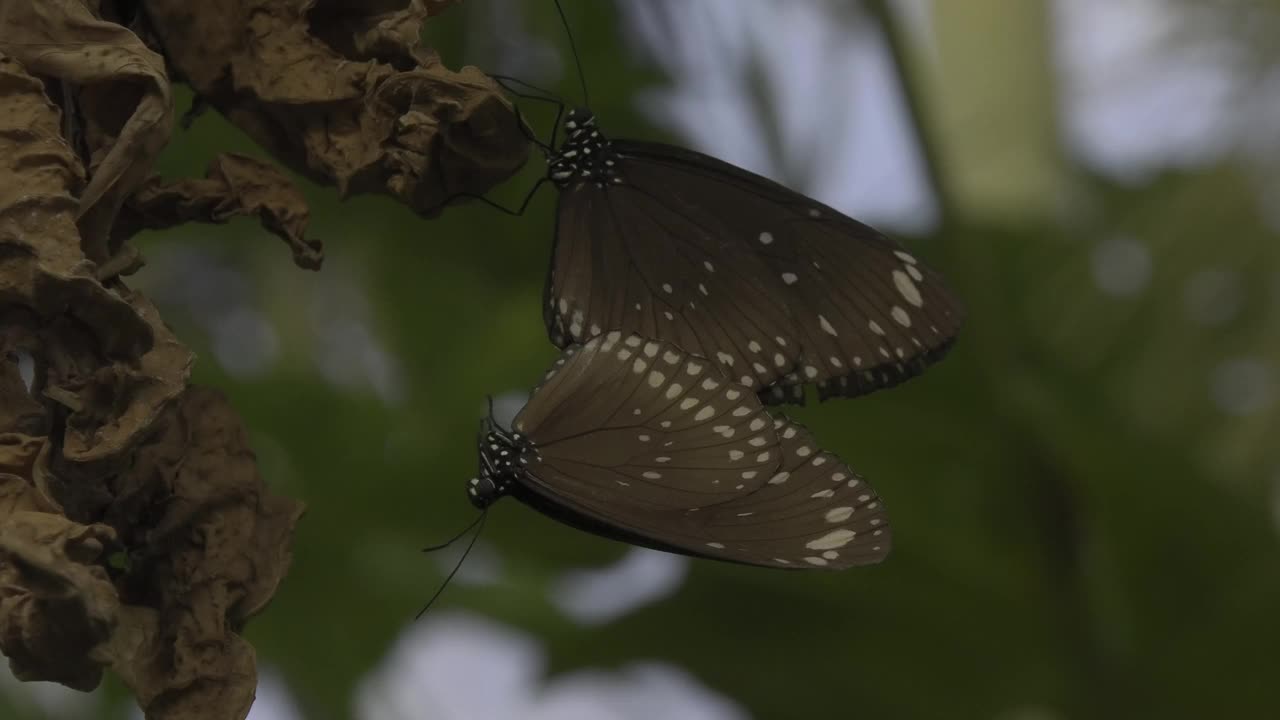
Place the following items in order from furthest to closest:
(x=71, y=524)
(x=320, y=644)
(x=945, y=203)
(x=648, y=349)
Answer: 1. (x=320, y=644)
2. (x=945, y=203)
3. (x=648, y=349)
4. (x=71, y=524)

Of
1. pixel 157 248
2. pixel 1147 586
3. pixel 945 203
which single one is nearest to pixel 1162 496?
pixel 1147 586

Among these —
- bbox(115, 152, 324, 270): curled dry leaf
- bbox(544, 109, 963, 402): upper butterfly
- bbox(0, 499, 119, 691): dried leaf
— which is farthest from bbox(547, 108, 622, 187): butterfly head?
bbox(0, 499, 119, 691): dried leaf

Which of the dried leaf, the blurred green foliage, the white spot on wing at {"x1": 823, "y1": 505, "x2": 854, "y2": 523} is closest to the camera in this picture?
the dried leaf

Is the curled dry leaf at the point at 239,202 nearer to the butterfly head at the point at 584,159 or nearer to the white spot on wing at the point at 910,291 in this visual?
the butterfly head at the point at 584,159

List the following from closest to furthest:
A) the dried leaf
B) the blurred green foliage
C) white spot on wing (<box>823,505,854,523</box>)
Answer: the dried leaf, white spot on wing (<box>823,505,854,523</box>), the blurred green foliage

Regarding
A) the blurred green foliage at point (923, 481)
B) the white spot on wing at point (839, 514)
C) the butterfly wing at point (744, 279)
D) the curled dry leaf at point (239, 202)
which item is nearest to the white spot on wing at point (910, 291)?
the butterfly wing at point (744, 279)

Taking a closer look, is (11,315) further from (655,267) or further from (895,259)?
(895,259)

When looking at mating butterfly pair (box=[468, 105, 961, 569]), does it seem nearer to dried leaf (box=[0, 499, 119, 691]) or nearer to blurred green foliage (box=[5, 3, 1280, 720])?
dried leaf (box=[0, 499, 119, 691])
